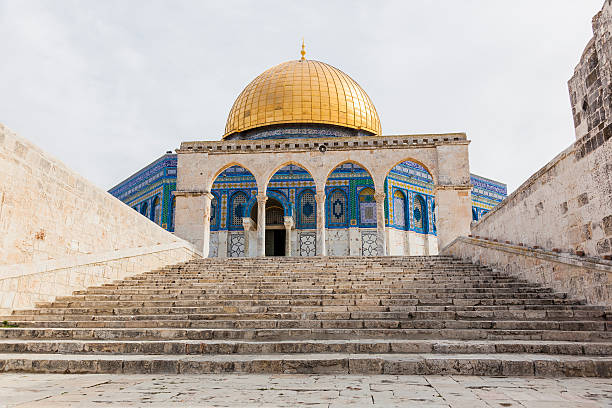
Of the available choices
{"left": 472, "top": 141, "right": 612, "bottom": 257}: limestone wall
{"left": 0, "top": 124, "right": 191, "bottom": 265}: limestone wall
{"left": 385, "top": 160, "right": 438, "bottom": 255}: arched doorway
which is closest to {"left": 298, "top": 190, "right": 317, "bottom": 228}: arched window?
{"left": 385, "top": 160, "right": 438, "bottom": 255}: arched doorway

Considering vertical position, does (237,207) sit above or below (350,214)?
above

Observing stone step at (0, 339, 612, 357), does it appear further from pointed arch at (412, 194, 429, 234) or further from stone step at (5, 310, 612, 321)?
pointed arch at (412, 194, 429, 234)

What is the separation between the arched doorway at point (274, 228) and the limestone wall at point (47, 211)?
10261mm

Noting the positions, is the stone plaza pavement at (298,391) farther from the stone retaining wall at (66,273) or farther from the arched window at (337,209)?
the arched window at (337,209)

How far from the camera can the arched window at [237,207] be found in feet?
61.8

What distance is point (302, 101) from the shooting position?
63.1 ft

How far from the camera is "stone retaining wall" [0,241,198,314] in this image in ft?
19.5

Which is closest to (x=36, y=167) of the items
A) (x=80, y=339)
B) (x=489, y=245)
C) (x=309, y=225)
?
(x=80, y=339)

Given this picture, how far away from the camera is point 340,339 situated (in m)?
4.64

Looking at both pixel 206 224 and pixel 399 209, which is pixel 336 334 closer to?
pixel 206 224

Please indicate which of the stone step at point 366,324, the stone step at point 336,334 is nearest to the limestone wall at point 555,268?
the stone step at point 366,324

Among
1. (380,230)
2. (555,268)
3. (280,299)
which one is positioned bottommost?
(280,299)

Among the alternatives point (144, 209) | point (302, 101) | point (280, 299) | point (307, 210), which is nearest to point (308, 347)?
point (280, 299)

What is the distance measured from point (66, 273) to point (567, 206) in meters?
6.86
